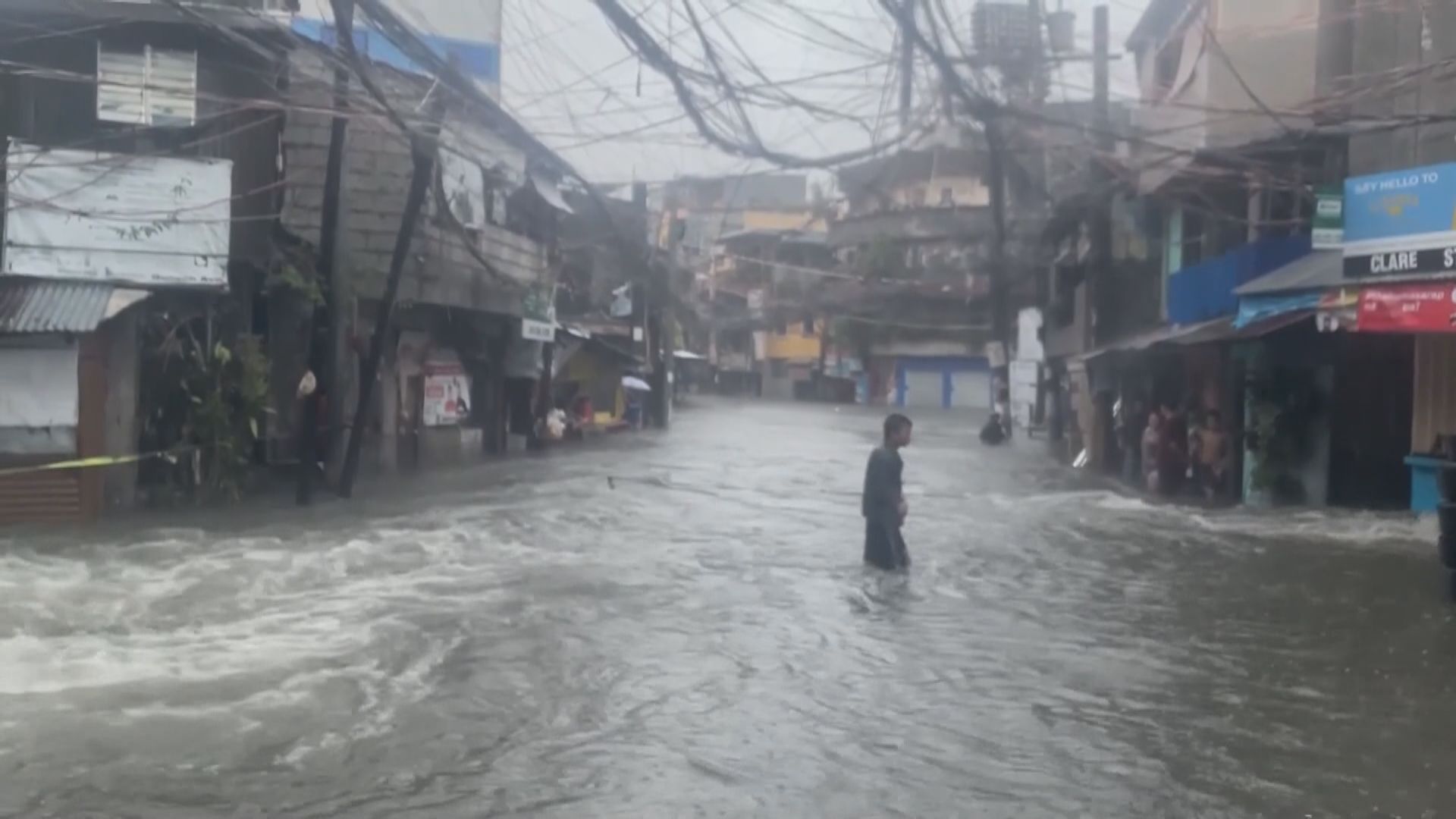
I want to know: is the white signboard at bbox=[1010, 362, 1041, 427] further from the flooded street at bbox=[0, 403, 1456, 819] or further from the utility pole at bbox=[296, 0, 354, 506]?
the utility pole at bbox=[296, 0, 354, 506]

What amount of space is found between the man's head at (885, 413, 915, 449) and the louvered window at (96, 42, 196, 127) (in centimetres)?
995

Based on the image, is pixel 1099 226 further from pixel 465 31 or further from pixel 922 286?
pixel 922 286

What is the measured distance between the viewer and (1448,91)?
53.5ft

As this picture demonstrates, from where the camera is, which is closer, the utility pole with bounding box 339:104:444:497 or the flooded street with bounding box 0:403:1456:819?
the flooded street with bounding box 0:403:1456:819

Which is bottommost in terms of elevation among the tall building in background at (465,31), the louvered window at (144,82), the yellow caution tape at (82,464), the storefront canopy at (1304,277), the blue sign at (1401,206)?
the yellow caution tape at (82,464)

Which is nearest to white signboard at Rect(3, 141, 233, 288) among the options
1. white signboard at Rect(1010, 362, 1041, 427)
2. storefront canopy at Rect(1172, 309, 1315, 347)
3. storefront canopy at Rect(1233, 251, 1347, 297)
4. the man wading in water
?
the man wading in water

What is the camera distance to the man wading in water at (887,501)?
498 inches

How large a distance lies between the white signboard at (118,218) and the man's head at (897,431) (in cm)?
929

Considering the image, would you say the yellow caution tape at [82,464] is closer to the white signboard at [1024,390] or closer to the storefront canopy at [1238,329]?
the storefront canopy at [1238,329]

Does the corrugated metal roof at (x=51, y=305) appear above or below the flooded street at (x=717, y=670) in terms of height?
above

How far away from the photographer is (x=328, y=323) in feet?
60.5

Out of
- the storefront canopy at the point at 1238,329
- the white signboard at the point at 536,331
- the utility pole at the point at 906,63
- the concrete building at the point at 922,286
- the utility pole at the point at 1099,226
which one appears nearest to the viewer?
the utility pole at the point at 906,63

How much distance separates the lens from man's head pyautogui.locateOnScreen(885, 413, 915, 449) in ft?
41.1

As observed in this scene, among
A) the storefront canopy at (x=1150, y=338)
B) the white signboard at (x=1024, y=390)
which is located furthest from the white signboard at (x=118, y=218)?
the white signboard at (x=1024, y=390)
